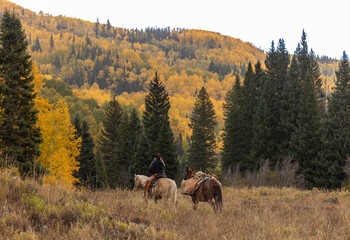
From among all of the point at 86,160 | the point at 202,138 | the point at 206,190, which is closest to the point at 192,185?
the point at 206,190

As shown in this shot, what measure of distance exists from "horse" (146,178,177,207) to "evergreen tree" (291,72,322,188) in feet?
111

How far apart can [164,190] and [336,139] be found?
36734 mm

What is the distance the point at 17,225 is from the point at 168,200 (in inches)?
246

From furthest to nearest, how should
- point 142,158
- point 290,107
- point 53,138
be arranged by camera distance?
point 290,107
point 142,158
point 53,138

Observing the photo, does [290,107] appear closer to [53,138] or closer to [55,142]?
[55,142]

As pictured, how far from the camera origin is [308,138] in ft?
137

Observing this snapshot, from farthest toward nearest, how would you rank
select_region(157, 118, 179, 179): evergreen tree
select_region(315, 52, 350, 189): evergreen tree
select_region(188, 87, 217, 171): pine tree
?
1. select_region(188, 87, 217, 171): pine tree
2. select_region(157, 118, 179, 179): evergreen tree
3. select_region(315, 52, 350, 189): evergreen tree

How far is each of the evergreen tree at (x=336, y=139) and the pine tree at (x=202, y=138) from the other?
2422 cm

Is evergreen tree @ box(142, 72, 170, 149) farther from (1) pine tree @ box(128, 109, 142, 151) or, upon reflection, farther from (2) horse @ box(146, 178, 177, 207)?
(2) horse @ box(146, 178, 177, 207)

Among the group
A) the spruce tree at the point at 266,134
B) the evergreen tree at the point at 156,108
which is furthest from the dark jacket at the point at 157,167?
the evergreen tree at the point at 156,108

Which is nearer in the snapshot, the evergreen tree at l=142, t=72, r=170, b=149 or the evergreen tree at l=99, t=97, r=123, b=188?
the evergreen tree at l=142, t=72, r=170, b=149

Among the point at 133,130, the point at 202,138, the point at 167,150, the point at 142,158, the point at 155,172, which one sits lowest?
the point at 142,158

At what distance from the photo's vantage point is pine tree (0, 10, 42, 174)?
22.5 meters

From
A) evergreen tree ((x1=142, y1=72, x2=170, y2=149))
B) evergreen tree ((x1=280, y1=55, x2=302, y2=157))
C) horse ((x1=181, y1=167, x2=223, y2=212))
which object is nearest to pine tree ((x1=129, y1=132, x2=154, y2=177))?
evergreen tree ((x1=142, y1=72, x2=170, y2=149))
